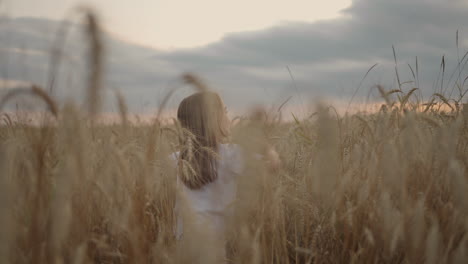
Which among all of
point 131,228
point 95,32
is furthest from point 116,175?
point 95,32

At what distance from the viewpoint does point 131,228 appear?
3.00 ft

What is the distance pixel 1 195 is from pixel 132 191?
1.22ft

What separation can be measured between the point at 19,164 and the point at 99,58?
41 cm

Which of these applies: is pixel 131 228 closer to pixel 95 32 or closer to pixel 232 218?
pixel 232 218

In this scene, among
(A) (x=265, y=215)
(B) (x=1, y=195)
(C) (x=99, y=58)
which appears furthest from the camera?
(A) (x=265, y=215)

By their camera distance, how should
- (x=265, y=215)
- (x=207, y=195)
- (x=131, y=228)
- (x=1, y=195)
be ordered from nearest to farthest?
(x=1, y=195)
(x=131, y=228)
(x=265, y=215)
(x=207, y=195)

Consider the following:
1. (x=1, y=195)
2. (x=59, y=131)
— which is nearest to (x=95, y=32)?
(x=59, y=131)

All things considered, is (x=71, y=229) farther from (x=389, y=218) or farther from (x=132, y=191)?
(x=389, y=218)

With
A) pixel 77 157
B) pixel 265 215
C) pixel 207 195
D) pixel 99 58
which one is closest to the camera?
pixel 77 157

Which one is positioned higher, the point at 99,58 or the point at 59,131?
the point at 99,58

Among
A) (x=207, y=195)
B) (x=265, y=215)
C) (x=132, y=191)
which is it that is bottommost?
(x=207, y=195)

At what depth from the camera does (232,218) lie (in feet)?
3.17

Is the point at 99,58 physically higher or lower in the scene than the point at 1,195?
higher

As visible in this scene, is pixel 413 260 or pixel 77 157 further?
pixel 413 260
